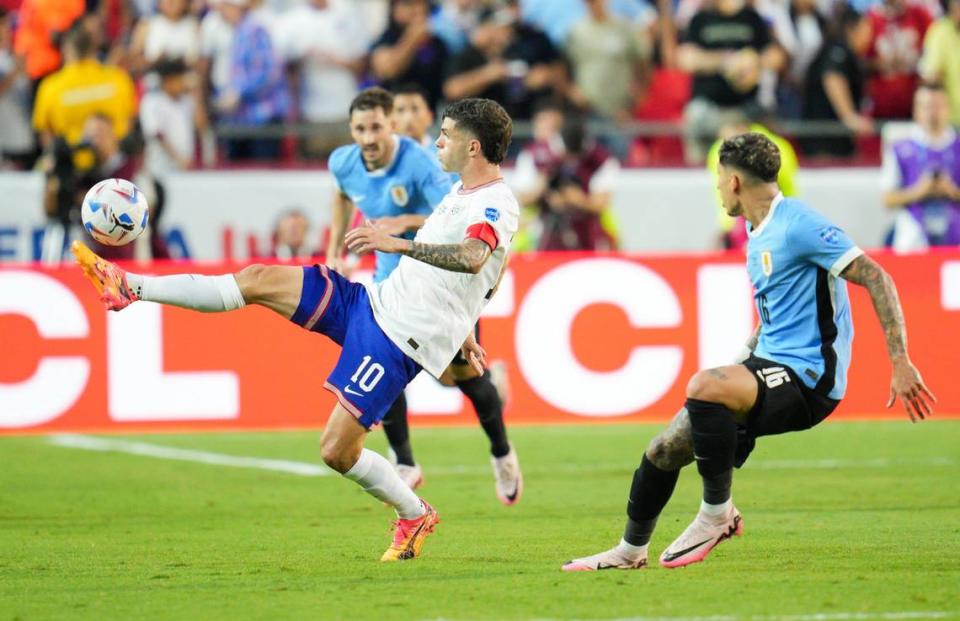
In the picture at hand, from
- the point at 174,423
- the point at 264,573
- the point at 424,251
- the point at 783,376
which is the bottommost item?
the point at 174,423

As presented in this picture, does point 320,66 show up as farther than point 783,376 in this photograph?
Yes

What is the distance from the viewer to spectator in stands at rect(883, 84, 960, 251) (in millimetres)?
15734

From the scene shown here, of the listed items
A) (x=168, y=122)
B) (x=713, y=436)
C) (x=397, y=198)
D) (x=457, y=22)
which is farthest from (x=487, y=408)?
(x=457, y=22)

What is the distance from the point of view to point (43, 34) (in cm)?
1712

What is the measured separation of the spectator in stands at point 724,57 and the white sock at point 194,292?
1045cm

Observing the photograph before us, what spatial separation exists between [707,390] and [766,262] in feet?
2.14

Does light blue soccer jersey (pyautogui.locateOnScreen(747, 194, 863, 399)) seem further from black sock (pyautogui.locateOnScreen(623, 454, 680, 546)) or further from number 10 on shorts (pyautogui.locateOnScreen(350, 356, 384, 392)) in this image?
number 10 on shorts (pyautogui.locateOnScreen(350, 356, 384, 392))

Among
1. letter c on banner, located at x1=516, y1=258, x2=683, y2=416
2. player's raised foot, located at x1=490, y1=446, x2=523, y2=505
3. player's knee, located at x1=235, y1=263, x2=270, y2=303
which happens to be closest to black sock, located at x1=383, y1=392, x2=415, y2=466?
player's raised foot, located at x1=490, y1=446, x2=523, y2=505

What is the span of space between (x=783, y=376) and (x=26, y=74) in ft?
39.2

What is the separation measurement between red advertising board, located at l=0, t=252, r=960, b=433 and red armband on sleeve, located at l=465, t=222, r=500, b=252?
244 inches

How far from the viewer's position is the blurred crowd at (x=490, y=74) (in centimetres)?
1642

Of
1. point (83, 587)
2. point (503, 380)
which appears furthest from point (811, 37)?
point (83, 587)

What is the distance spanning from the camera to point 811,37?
1838cm

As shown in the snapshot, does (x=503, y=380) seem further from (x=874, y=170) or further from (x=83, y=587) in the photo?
(x=874, y=170)
